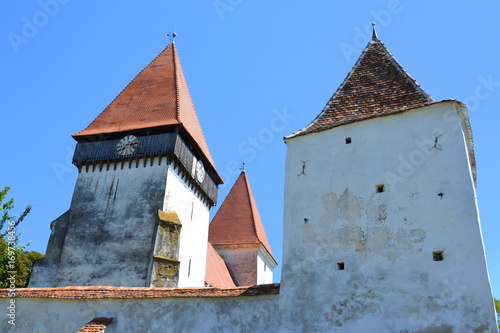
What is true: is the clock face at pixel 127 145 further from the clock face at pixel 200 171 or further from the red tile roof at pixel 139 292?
the red tile roof at pixel 139 292

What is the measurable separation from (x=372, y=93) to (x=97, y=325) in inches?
296

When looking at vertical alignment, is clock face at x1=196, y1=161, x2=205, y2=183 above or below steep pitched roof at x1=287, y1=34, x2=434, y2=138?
above

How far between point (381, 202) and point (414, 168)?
0.86 meters

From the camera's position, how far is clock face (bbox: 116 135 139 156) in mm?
18548

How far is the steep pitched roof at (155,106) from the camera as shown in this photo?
19062mm

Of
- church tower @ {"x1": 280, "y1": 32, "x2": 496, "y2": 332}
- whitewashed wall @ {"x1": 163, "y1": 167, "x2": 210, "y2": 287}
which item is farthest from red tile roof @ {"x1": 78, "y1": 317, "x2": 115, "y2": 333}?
whitewashed wall @ {"x1": 163, "y1": 167, "x2": 210, "y2": 287}

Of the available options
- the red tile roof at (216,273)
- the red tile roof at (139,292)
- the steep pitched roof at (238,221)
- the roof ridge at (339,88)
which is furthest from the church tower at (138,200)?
the roof ridge at (339,88)

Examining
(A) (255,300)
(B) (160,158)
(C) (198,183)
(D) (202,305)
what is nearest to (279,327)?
(A) (255,300)

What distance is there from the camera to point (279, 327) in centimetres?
827

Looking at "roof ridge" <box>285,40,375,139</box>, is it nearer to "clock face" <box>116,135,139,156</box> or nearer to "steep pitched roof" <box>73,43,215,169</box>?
"steep pitched roof" <box>73,43,215,169</box>

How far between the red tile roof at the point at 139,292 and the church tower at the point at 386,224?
0.53m

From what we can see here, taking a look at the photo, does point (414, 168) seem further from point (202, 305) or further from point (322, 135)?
point (202, 305)

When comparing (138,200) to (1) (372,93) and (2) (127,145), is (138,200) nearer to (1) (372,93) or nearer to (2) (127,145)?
(2) (127,145)

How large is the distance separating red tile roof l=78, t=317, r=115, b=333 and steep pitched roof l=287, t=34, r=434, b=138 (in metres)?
5.27
